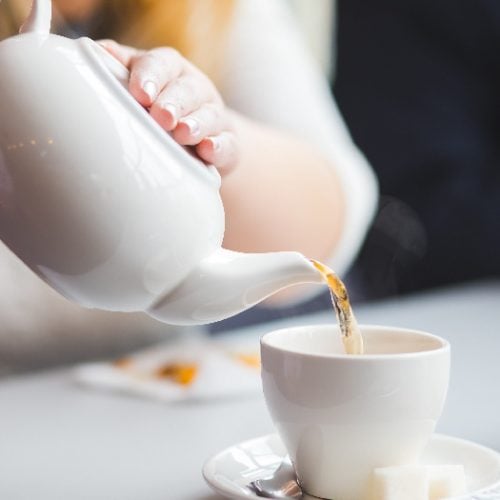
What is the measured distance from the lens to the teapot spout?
45 centimetres

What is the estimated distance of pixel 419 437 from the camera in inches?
19.1

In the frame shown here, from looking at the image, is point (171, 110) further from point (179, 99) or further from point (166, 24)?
point (166, 24)

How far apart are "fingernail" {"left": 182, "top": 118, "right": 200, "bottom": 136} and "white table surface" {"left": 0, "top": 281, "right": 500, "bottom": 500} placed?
0.21 meters

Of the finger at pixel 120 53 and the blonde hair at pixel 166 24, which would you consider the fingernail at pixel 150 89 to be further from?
the blonde hair at pixel 166 24

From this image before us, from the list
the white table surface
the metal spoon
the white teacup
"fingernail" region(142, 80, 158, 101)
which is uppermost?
"fingernail" region(142, 80, 158, 101)

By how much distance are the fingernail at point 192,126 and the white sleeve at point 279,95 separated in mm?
707

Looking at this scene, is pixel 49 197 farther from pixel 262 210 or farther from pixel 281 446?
pixel 262 210

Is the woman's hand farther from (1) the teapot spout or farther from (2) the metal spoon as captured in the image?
(2) the metal spoon

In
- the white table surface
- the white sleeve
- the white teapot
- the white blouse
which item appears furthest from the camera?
the white sleeve

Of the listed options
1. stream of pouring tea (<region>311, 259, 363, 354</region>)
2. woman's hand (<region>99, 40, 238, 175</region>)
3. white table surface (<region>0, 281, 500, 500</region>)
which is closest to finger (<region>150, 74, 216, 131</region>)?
woman's hand (<region>99, 40, 238, 175</region>)

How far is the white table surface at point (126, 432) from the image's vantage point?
543mm

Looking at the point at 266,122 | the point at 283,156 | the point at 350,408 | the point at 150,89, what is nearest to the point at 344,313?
the point at 350,408

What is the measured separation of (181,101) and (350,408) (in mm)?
185

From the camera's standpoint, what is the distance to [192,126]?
46cm
